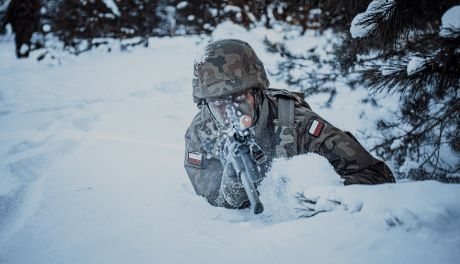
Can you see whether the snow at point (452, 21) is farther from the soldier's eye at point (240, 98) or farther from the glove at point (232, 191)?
the soldier's eye at point (240, 98)

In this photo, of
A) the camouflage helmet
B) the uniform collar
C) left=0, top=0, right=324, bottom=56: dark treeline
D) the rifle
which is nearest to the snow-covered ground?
the rifle

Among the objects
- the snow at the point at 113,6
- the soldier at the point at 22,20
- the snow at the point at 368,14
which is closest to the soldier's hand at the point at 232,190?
the snow at the point at 368,14

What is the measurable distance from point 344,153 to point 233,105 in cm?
82

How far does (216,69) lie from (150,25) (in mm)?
9121

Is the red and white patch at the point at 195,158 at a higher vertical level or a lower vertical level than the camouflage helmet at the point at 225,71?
lower

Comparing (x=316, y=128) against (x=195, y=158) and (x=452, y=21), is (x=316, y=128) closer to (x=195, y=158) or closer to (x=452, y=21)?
(x=195, y=158)

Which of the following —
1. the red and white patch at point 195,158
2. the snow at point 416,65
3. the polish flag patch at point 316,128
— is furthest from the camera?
the red and white patch at point 195,158

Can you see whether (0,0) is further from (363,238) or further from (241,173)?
(363,238)

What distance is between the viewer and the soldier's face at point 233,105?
222 centimetres

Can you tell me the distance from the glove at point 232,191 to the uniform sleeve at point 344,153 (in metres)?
0.65

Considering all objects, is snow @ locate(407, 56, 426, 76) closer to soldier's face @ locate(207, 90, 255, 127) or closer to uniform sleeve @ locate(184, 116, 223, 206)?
soldier's face @ locate(207, 90, 255, 127)

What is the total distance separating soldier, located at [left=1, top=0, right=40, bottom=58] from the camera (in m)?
9.12

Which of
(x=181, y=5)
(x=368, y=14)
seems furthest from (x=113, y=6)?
(x=368, y=14)

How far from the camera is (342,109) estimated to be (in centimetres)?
545
